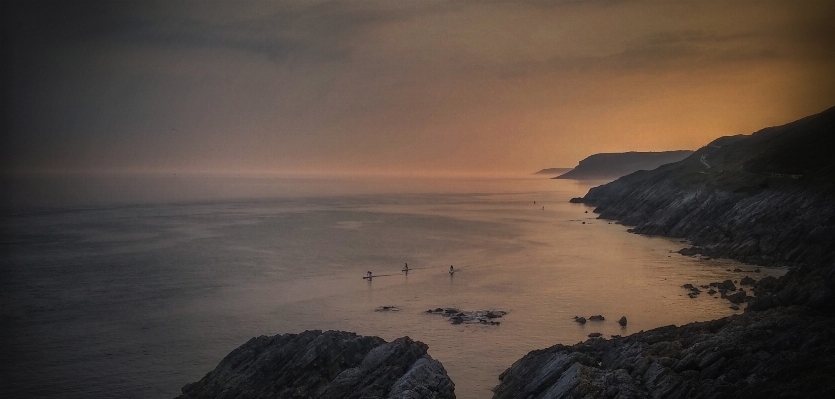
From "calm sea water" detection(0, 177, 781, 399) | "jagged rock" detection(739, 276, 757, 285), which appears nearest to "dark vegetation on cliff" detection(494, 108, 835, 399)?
"calm sea water" detection(0, 177, 781, 399)

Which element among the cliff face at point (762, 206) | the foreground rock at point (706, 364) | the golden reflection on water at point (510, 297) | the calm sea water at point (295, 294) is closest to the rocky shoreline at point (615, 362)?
the foreground rock at point (706, 364)

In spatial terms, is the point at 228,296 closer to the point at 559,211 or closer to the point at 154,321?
the point at 154,321

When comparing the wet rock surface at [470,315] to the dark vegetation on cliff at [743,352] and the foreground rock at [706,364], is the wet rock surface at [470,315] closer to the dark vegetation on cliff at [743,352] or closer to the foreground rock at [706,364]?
the dark vegetation on cliff at [743,352]

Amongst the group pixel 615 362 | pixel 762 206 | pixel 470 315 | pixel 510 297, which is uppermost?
pixel 762 206

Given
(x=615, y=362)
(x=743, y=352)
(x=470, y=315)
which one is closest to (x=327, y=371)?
(x=615, y=362)

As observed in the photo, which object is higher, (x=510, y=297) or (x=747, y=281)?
(x=747, y=281)

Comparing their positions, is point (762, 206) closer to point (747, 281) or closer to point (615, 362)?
point (747, 281)
